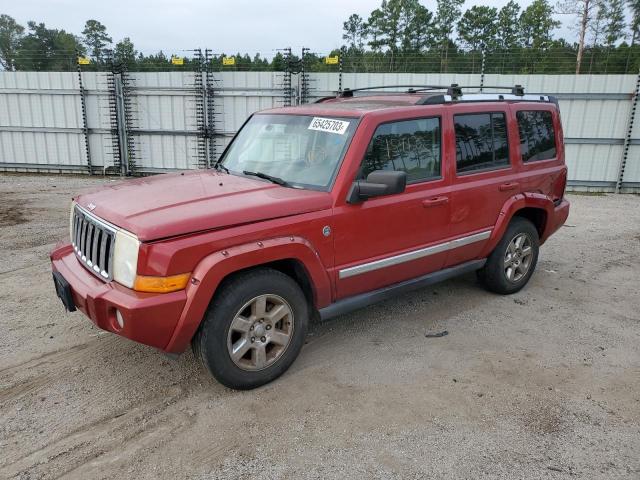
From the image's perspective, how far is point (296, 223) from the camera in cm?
337

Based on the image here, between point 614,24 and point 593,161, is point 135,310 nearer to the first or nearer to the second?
point 593,161

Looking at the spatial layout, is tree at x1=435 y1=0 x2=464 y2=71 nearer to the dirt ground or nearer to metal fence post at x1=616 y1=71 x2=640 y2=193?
metal fence post at x1=616 y1=71 x2=640 y2=193

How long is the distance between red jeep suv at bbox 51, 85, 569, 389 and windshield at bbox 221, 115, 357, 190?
12 mm

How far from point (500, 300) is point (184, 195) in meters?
3.47

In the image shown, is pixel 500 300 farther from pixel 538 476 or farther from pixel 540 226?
pixel 538 476

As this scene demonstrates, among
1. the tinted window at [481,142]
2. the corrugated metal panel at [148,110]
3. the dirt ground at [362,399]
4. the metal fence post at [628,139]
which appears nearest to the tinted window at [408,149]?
the tinted window at [481,142]

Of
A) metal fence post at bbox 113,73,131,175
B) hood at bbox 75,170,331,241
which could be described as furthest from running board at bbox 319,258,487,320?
metal fence post at bbox 113,73,131,175

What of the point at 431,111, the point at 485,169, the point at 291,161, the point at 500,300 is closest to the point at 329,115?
Answer: the point at 291,161

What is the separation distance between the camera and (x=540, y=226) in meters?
5.47

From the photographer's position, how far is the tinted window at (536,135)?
5.02 m

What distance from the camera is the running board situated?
12.3 feet

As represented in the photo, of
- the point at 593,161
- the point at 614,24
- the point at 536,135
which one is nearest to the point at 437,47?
Result: the point at 614,24

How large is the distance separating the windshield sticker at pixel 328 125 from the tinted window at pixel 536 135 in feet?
7.12

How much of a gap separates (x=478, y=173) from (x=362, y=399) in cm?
239
